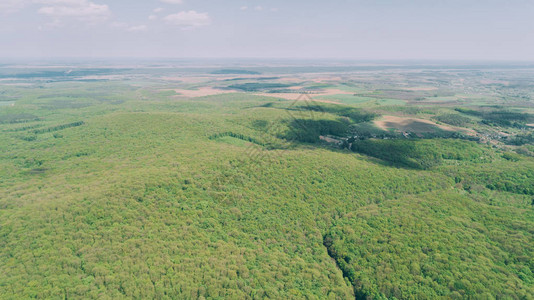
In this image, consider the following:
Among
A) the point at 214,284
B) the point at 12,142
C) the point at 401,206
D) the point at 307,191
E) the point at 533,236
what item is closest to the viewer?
the point at 214,284

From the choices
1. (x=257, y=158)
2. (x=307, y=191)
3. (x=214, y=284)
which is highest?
(x=257, y=158)

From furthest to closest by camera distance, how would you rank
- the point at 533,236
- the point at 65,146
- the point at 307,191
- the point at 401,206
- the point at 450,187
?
the point at 65,146 → the point at 450,187 → the point at 307,191 → the point at 401,206 → the point at 533,236

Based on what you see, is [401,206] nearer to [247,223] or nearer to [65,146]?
[247,223]

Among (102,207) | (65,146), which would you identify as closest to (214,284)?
(102,207)

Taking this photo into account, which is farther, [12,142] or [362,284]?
[12,142]

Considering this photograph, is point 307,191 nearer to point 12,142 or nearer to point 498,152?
point 498,152

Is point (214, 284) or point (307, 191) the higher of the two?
point (307, 191)
